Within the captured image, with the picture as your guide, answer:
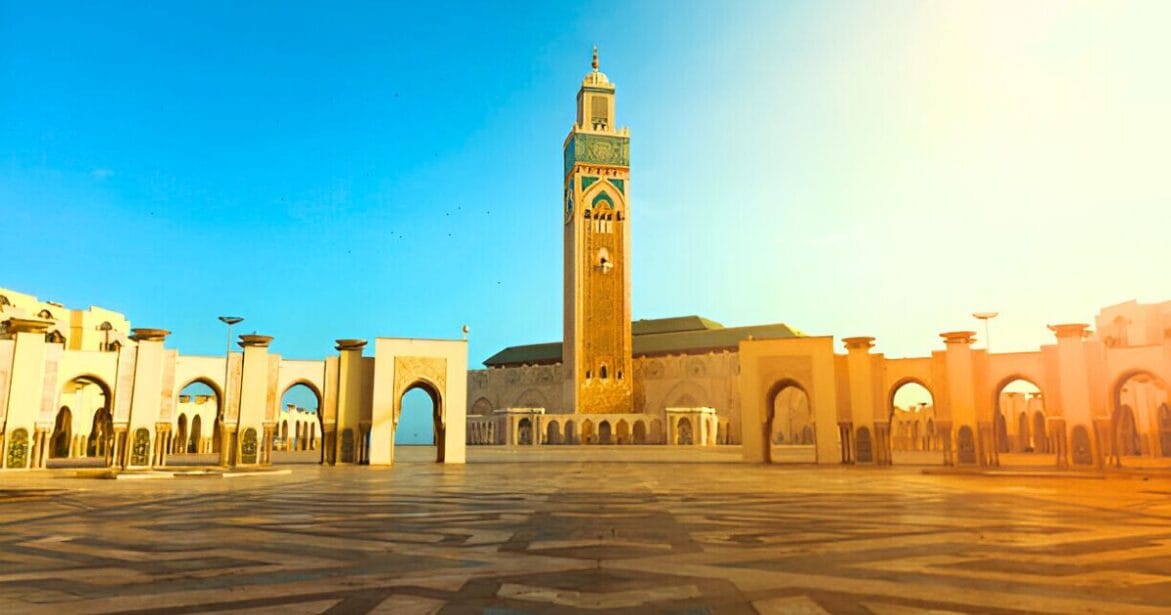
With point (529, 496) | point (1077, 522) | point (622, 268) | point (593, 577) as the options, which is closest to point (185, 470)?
point (529, 496)

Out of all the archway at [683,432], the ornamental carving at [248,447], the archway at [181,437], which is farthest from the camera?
the archway at [683,432]

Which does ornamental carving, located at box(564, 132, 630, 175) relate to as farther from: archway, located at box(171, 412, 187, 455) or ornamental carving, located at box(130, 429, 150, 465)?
ornamental carving, located at box(130, 429, 150, 465)

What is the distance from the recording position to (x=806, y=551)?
18.1 ft

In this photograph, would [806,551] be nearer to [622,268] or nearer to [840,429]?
[840,429]

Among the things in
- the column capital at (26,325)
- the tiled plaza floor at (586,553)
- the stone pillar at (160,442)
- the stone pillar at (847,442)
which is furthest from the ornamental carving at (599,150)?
the tiled plaza floor at (586,553)

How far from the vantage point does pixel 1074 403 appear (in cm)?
1880

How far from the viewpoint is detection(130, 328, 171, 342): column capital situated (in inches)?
802

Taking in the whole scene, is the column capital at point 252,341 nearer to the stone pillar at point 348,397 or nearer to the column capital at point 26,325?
the stone pillar at point 348,397

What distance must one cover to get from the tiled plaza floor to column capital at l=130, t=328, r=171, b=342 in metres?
10.5

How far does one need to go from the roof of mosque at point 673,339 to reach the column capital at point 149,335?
38748mm

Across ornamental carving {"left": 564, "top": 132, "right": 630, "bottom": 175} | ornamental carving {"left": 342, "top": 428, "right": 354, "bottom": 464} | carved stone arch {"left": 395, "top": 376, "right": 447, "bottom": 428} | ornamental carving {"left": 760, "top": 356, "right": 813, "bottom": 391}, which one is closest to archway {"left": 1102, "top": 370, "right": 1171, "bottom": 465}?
ornamental carving {"left": 760, "top": 356, "right": 813, "bottom": 391}

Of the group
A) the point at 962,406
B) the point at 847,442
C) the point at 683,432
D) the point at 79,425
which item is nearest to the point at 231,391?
the point at 79,425

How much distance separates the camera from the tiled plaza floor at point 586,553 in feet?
12.7

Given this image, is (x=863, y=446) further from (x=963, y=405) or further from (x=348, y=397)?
(x=348, y=397)
